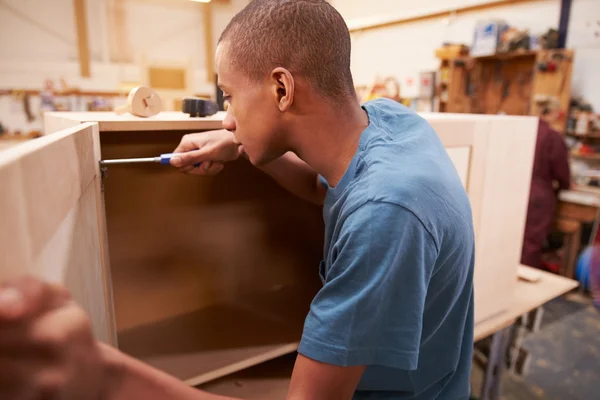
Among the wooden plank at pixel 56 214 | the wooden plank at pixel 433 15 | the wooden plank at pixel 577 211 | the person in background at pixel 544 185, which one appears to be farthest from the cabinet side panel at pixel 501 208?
the wooden plank at pixel 433 15

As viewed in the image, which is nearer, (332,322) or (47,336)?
(47,336)

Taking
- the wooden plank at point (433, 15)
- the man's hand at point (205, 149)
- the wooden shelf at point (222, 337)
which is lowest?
the wooden shelf at point (222, 337)

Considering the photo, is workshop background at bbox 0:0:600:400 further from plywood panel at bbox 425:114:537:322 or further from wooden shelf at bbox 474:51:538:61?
plywood panel at bbox 425:114:537:322

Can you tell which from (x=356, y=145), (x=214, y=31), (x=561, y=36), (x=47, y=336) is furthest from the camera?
(x=214, y=31)

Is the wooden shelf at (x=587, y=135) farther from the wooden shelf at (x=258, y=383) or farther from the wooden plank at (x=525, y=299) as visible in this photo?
the wooden shelf at (x=258, y=383)

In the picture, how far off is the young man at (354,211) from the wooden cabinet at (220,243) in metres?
0.25

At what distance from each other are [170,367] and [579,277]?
3.29 meters

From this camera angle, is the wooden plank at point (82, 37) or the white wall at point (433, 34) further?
the wooden plank at point (82, 37)

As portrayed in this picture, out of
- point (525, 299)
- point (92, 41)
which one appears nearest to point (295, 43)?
point (525, 299)

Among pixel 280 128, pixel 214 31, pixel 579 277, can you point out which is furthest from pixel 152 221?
pixel 214 31

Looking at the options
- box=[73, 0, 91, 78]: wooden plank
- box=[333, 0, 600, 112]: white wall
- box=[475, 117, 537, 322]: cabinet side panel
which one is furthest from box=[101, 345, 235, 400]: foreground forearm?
box=[73, 0, 91, 78]: wooden plank

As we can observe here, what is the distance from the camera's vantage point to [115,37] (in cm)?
552

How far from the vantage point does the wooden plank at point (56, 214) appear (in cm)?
32

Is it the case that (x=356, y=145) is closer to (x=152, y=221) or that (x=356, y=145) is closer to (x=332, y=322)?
(x=332, y=322)
